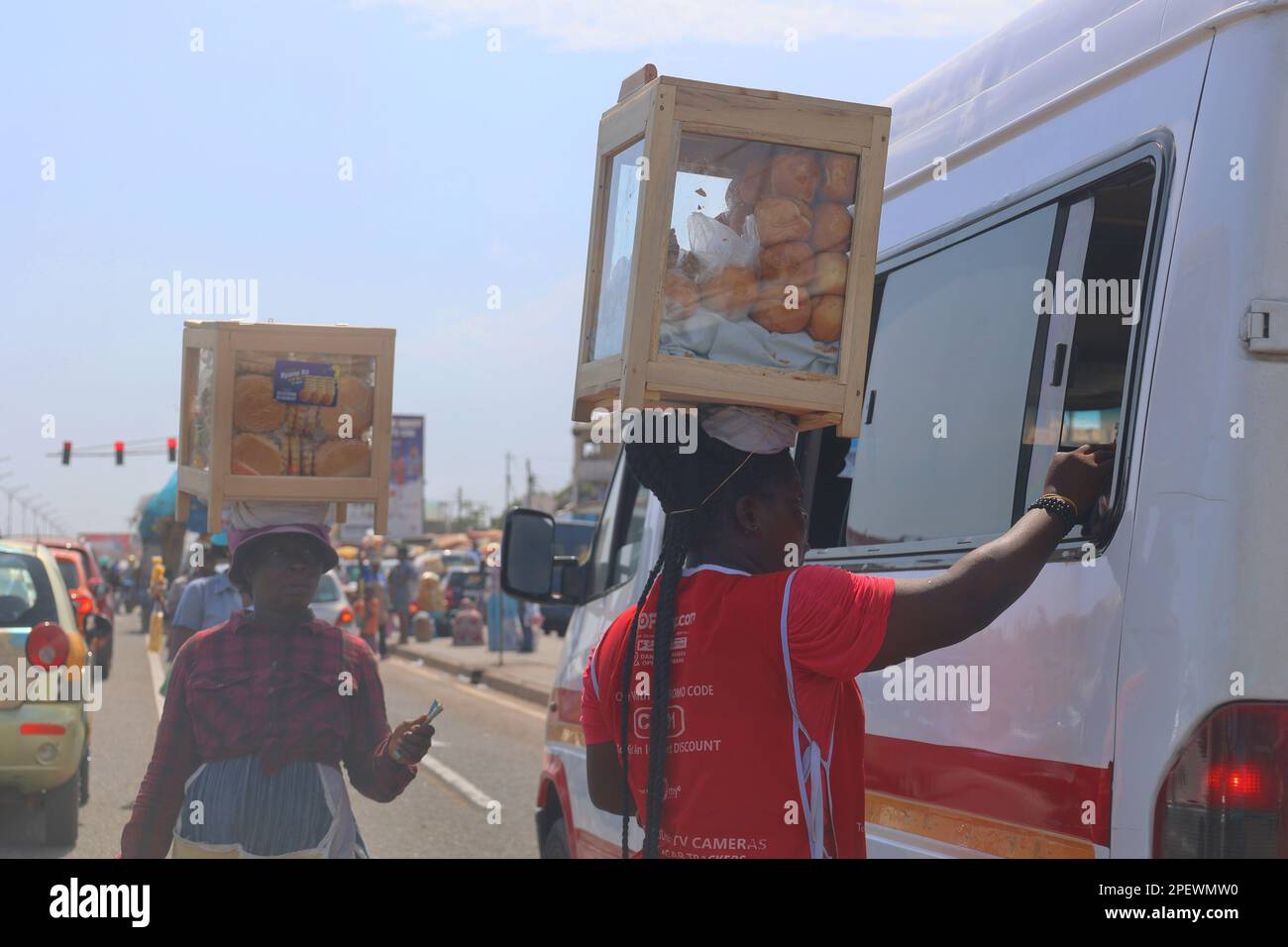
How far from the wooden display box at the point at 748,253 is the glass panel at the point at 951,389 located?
681 millimetres

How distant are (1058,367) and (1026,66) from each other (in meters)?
0.67

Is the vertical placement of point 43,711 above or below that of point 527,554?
below

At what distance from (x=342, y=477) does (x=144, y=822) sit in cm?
87

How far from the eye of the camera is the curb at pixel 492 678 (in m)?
18.1

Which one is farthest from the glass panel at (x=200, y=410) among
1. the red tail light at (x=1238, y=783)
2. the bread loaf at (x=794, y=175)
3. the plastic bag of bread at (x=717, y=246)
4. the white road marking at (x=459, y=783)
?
the white road marking at (x=459, y=783)

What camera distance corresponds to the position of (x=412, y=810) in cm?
1012

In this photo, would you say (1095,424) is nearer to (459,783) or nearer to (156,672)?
(459,783)

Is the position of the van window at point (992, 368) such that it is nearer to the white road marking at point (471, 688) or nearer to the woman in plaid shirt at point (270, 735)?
the woman in plaid shirt at point (270, 735)

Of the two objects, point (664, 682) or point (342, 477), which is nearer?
point (664, 682)

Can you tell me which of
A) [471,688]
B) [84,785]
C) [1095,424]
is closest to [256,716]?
[1095,424]

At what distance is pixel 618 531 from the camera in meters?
5.24

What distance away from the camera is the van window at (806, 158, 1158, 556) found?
112 inches
